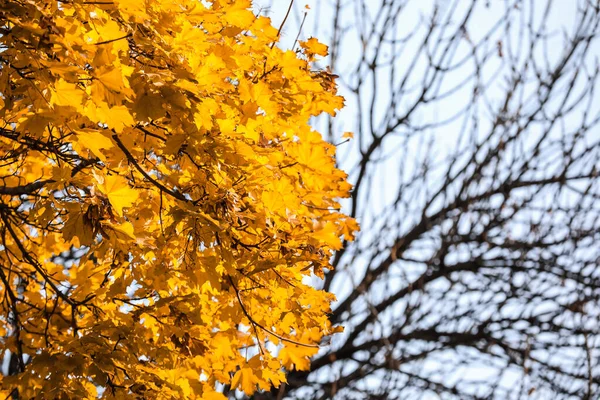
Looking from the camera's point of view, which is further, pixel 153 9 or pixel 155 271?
pixel 155 271

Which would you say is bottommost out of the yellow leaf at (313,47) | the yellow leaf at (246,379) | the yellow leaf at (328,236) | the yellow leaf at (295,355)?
the yellow leaf at (246,379)

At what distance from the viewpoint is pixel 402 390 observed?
4875 millimetres

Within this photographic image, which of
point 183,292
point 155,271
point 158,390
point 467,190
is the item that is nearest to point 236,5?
point 155,271

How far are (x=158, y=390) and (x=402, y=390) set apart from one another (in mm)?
2577

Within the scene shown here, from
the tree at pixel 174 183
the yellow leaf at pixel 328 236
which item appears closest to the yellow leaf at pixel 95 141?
the tree at pixel 174 183

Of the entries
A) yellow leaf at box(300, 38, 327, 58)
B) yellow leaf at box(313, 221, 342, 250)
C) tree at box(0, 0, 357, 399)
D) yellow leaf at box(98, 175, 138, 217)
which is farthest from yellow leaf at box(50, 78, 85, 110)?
yellow leaf at box(300, 38, 327, 58)

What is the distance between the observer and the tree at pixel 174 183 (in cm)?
204

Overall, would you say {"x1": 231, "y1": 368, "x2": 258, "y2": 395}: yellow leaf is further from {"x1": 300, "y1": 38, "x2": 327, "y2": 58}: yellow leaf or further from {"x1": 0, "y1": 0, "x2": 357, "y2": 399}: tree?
{"x1": 300, "y1": 38, "x2": 327, "y2": 58}: yellow leaf

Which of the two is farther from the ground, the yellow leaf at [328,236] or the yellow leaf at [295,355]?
the yellow leaf at [328,236]

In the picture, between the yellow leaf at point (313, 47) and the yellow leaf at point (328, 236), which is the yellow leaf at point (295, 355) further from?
the yellow leaf at point (313, 47)

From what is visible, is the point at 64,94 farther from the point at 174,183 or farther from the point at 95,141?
the point at 174,183

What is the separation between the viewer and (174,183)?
233cm

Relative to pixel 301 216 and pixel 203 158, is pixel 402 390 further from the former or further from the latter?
pixel 203 158

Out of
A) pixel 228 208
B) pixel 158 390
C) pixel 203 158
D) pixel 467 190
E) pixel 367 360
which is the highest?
pixel 467 190
